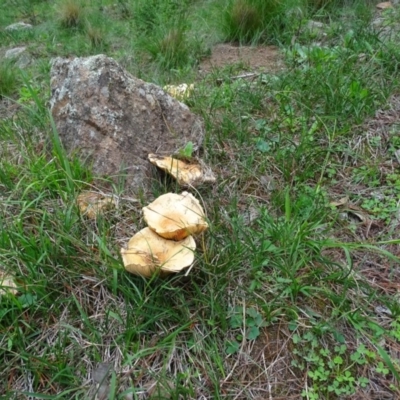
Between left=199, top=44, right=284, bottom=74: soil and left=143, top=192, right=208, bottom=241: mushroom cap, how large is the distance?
198 cm

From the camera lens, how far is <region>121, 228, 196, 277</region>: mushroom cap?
71.1 inches

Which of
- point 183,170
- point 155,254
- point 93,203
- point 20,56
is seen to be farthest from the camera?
point 20,56

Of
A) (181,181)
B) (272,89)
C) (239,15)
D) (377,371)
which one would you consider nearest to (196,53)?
(239,15)

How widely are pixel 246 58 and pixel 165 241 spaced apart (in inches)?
99.7

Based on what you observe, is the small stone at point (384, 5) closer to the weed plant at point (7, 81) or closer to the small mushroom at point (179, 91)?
the small mushroom at point (179, 91)

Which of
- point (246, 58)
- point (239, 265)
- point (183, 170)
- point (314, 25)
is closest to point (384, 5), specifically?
point (314, 25)

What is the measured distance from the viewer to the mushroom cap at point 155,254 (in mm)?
1805

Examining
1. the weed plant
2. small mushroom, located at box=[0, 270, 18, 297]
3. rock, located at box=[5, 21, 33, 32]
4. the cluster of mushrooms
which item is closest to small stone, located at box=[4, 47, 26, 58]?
rock, located at box=[5, 21, 33, 32]

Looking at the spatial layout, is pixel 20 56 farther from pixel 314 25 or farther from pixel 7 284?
pixel 7 284

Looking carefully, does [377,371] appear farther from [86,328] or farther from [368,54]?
[368,54]

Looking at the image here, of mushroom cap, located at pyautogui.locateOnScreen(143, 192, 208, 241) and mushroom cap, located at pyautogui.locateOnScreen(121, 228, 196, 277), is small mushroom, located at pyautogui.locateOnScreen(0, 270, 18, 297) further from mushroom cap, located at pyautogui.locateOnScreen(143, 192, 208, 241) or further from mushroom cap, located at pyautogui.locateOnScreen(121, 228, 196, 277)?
mushroom cap, located at pyautogui.locateOnScreen(143, 192, 208, 241)

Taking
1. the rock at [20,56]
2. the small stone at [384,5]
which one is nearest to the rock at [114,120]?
the rock at [20,56]

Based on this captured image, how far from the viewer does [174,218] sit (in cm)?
191

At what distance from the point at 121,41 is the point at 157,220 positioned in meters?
3.55
